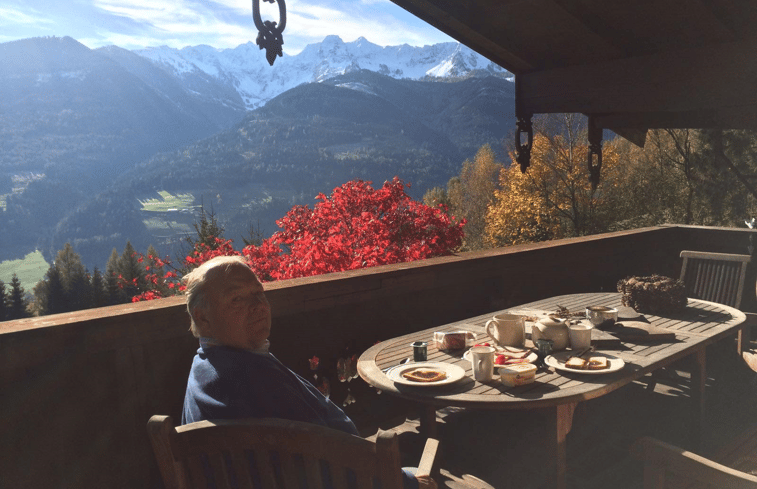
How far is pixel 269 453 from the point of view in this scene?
1.18 meters

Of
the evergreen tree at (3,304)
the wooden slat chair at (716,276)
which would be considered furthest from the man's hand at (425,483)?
the evergreen tree at (3,304)

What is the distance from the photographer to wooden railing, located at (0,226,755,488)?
1894 mm

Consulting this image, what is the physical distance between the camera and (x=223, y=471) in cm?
117

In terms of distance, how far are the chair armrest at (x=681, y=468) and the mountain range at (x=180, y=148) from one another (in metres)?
89.7

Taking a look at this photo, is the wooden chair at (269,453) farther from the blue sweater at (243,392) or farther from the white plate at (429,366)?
the white plate at (429,366)

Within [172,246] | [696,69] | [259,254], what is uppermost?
[696,69]

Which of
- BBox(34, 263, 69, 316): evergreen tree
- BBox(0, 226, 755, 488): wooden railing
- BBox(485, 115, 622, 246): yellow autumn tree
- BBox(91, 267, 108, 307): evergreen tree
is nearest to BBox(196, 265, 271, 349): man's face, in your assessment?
BBox(0, 226, 755, 488): wooden railing

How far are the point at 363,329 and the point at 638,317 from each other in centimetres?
138

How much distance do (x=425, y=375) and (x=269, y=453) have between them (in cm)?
95

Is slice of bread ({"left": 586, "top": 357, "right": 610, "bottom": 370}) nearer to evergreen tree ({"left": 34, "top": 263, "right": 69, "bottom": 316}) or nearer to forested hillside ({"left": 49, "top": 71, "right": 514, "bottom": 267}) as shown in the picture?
evergreen tree ({"left": 34, "top": 263, "right": 69, "bottom": 316})

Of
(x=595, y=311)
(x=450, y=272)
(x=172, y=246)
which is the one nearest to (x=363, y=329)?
(x=450, y=272)

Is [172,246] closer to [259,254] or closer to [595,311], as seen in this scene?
[259,254]

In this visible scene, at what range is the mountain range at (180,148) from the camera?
103 metres

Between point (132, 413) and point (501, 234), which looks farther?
point (501, 234)
